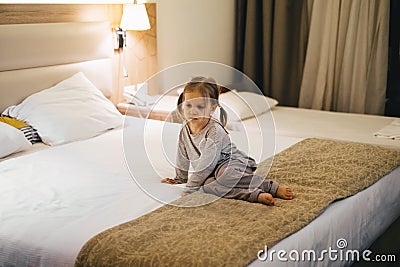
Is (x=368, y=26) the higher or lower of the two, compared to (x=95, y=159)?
higher

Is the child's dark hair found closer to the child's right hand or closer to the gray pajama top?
the gray pajama top

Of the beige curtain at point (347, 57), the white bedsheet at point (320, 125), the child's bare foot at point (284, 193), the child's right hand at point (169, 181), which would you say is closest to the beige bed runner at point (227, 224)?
the child's bare foot at point (284, 193)

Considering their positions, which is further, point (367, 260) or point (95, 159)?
point (95, 159)

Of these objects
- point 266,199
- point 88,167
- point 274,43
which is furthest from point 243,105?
point 266,199

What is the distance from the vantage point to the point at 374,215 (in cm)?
257

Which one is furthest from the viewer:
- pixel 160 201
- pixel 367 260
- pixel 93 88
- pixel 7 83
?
pixel 93 88

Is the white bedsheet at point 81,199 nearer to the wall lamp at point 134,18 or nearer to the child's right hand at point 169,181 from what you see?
the child's right hand at point 169,181

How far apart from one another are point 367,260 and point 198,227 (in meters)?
0.86

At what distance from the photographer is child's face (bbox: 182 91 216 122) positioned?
2322mm

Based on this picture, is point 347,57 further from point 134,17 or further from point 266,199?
point 266,199

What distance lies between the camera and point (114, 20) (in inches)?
159

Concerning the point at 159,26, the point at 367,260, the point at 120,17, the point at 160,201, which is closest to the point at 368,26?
the point at 159,26

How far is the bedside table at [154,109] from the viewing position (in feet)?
12.6

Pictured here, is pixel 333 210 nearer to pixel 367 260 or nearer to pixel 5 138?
pixel 367 260
